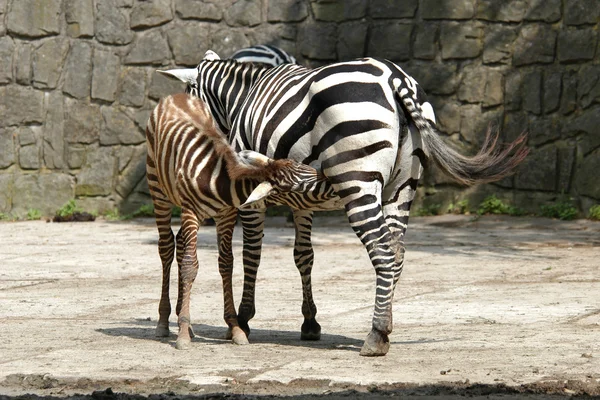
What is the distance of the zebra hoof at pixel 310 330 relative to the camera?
270 inches

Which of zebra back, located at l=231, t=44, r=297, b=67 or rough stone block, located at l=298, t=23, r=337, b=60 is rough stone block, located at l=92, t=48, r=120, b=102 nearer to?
zebra back, located at l=231, t=44, r=297, b=67

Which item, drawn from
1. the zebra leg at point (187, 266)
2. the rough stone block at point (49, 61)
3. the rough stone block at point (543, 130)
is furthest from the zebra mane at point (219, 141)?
the rough stone block at point (49, 61)

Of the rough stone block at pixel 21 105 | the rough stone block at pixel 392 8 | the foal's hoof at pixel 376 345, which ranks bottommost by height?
the foal's hoof at pixel 376 345

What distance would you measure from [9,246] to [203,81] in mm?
4948

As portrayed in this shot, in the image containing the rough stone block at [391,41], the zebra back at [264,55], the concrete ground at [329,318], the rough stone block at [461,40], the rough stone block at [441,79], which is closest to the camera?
the concrete ground at [329,318]

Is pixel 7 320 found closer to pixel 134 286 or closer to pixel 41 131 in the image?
pixel 134 286

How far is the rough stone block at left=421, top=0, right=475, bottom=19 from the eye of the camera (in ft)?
45.8

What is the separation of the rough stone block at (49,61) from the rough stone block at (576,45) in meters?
6.72

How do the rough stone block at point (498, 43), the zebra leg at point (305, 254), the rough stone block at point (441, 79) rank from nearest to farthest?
the zebra leg at point (305, 254) < the rough stone block at point (498, 43) < the rough stone block at point (441, 79)

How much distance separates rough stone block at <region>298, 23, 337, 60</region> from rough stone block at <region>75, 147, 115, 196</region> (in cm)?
310

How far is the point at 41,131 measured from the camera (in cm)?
1516

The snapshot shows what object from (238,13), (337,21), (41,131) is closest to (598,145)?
(337,21)

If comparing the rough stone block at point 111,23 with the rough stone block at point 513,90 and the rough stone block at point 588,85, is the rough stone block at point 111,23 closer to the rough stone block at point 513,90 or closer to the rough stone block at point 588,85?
the rough stone block at point 513,90

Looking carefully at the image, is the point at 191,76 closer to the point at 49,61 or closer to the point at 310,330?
the point at 310,330
